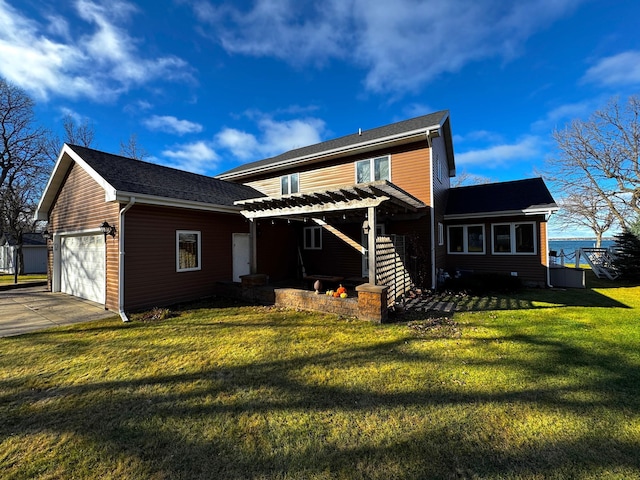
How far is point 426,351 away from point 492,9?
10.0 m

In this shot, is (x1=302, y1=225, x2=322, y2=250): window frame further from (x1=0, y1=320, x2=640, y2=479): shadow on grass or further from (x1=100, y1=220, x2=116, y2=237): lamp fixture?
(x1=0, y1=320, x2=640, y2=479): shadow on grass

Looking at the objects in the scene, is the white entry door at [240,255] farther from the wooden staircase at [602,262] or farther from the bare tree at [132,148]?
the bare tree at [132,148]

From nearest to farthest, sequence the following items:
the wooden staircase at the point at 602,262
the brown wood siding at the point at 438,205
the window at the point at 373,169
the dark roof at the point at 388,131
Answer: the dark roof at the point at 388,131 < the brown wood siding at the point at 438,205 < the window at the point at 373,169 < the wooden staircase at the point at 602,262

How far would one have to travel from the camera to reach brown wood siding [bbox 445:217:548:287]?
10578 millimetres

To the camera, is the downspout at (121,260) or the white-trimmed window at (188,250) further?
the white-trimmed window at (188,250)

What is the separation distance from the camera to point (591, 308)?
281 inches

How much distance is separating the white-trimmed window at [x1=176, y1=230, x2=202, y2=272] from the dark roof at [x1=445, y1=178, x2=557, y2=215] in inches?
405

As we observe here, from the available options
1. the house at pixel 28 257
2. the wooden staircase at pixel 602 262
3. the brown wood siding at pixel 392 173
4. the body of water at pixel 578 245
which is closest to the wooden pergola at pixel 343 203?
the brown wood siding at pixel 392 173

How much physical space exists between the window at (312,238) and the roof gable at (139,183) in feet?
11.2

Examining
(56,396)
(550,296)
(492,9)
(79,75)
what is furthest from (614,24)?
(79,75)

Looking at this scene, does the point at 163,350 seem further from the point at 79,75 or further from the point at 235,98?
the point at 235,98

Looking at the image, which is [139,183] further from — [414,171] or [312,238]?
[414,171]

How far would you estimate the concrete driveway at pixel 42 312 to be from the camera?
6094 mm

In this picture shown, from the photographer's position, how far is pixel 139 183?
25.1ft
